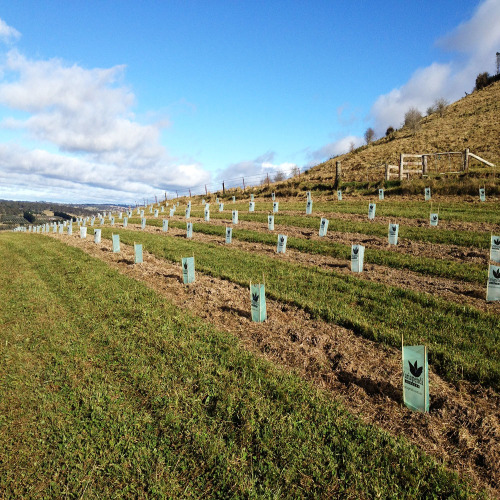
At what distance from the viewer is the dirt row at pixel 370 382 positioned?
3215mm

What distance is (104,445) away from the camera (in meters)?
3.35

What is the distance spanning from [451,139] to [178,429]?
50.8 meters

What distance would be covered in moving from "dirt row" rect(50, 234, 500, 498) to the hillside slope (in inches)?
1102

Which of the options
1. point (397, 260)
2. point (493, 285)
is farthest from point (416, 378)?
point (397, 260)

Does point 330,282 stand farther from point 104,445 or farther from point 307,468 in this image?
point 104,445

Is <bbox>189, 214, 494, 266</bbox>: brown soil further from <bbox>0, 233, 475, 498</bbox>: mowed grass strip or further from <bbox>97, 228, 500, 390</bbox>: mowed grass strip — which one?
<bbox>0, 233, 475, 498</bbox>: mowed grass strip

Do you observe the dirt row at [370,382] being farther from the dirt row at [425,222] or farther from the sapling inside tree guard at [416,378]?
the dirt row at [425,222]

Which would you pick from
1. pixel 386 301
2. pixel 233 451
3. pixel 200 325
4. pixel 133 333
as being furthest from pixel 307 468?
pixel 386 301

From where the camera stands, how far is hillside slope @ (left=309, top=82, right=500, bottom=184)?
116ft

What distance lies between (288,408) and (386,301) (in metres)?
4.17

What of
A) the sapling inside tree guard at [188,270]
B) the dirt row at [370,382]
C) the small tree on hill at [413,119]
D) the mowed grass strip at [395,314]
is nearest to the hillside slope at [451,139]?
the small tree on hill at [413,119]

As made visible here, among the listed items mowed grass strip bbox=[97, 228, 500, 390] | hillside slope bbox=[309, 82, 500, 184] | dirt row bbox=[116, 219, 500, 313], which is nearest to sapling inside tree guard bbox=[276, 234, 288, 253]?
dirt row bbox=[116, 219, 500, 313]

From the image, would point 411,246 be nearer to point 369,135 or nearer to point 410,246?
point 410,246

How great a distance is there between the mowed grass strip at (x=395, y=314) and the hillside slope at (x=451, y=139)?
2525 centimetres
